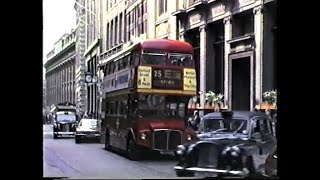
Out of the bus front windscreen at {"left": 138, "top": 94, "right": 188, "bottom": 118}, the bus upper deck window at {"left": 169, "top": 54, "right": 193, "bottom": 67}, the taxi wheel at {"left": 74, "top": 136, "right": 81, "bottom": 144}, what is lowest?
the taxi wheel at {"left": 74, "top": 136, "right": 81, "bottom": 144}

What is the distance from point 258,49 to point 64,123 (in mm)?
2203

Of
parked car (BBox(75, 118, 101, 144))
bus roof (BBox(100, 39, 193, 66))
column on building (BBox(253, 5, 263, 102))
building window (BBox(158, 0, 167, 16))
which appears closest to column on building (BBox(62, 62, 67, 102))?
parked car (BBox(75, 118, 101, 144))

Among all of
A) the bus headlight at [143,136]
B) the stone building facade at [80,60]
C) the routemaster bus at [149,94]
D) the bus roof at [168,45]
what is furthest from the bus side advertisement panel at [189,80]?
the stone building facade at [80,60]

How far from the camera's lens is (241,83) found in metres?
5.47

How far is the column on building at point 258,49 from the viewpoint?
5.21 meters

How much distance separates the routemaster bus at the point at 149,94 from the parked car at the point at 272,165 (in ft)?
2.74

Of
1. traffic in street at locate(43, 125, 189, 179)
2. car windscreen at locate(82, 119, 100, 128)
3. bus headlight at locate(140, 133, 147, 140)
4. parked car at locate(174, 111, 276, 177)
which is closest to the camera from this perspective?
traffic in street at locate(43, 125, 189, 179)

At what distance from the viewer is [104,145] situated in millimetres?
5672

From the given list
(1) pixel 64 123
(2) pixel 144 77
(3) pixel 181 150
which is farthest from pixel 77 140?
(3) pixel 181 150

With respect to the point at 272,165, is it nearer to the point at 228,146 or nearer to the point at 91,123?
the point at 228,146

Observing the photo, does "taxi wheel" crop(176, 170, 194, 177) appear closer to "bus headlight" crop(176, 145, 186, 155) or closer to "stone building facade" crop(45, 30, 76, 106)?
"bus headlight" crop(176, 145, 186, 155)

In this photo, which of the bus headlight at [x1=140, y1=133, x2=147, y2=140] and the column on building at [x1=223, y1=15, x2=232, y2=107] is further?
the bus headlight at [x1=140, y1=133, x2=147, y2=140]

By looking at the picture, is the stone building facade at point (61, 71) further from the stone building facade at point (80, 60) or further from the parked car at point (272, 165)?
the parked car at point (272, 165)

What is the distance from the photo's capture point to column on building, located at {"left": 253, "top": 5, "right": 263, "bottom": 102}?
5213 millimetres
